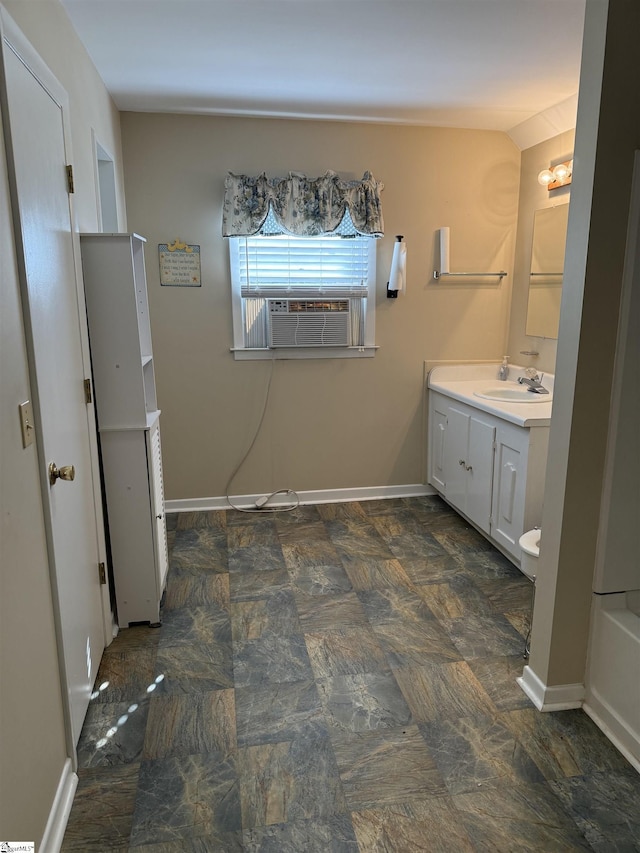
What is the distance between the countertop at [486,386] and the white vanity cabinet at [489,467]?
4cm

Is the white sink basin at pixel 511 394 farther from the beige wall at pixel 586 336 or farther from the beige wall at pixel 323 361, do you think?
the beige wall at pixel 586 336

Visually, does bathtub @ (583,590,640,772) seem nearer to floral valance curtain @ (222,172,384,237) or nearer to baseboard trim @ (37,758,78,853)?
baseboard trim @ (37,758,78,853)

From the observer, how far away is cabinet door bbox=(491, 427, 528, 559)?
291 centimetres

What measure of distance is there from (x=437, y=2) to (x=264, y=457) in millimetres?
2695

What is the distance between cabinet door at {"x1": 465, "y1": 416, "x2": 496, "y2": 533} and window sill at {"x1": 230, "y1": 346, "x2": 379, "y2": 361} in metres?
0.92

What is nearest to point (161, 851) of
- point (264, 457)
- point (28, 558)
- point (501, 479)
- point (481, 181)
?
point (28, 558)

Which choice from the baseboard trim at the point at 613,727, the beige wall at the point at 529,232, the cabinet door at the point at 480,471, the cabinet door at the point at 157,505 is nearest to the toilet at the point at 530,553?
the baseboard trim at the point at 613,727

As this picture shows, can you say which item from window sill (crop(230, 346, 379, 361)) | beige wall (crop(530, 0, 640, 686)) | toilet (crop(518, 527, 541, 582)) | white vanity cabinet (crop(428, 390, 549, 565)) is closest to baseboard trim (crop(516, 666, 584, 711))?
beige wall (crop(530, 0, 640, 686))

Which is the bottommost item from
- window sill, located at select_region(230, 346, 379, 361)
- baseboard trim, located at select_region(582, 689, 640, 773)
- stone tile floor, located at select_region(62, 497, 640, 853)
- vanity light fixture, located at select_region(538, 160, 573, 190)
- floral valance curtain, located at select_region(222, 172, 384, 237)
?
stone tile floor, located at select_region(62, 497, 640, 853)

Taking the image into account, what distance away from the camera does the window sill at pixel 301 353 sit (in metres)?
3.76

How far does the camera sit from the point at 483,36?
2.45 metres

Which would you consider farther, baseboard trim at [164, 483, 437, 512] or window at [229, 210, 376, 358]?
baseboard trim at [164, 483, 437, 512]

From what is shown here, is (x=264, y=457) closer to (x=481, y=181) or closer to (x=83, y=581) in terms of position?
(x=83, y=581)

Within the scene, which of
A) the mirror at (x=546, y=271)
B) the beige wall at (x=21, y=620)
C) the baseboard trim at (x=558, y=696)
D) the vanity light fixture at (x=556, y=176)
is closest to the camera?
the beige wall at (x=21, y=620)
